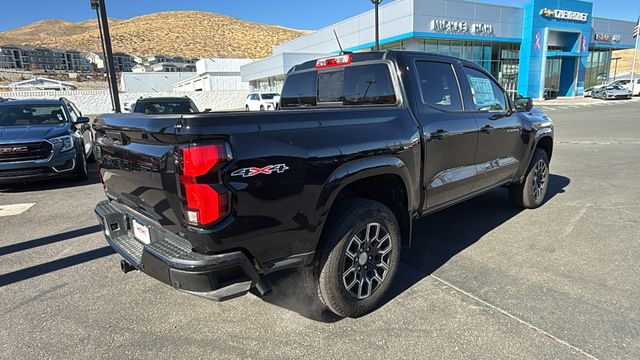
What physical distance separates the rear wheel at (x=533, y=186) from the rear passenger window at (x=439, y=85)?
6.75ft

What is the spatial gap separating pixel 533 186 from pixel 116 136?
5.04m

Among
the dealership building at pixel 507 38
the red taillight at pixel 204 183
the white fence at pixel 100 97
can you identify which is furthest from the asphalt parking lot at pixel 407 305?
the white fence at pixel 100 97

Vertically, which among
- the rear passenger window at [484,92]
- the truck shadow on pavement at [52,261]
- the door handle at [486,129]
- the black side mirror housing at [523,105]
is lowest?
the truck shadow on pavement at [52,261]

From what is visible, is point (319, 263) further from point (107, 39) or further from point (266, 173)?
point (107, 39)

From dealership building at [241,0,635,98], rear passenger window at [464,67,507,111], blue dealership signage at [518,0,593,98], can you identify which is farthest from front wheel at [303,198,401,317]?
blue dealership signage at [518,0,593,98]

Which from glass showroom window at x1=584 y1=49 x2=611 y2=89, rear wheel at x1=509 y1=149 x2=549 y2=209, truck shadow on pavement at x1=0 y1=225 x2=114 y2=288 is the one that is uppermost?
glass showroom window at x1=584 y1=49 x2=611 y2=89

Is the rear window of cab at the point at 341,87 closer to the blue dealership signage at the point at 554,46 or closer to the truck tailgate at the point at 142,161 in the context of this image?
the truck tailgate at the point at 142,161

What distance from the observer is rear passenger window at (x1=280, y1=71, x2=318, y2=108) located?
424cm

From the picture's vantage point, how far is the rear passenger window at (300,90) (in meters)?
4.24

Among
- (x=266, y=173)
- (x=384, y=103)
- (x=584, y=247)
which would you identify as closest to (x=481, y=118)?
(x=384, y=103)

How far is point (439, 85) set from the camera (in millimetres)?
3748

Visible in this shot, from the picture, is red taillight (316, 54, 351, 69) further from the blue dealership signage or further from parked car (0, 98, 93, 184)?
the blue dealership signage

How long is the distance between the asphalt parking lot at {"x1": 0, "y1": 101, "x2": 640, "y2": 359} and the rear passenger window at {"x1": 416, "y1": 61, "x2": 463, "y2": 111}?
1515mm

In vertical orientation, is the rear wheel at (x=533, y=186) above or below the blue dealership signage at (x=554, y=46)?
below
